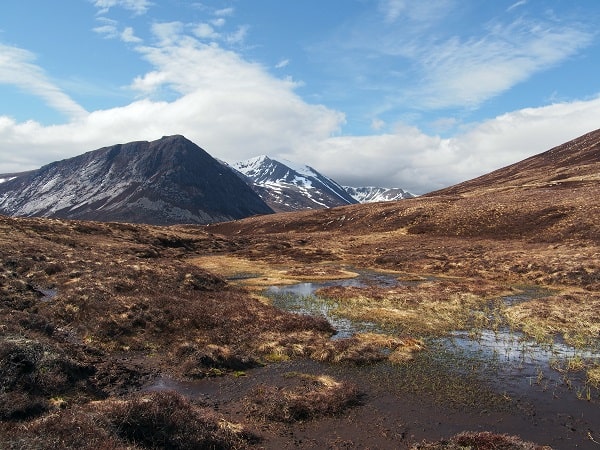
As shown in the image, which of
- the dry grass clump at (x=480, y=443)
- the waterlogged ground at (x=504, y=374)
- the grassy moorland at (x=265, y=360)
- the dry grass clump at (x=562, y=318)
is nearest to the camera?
the dry grass clump at (x=480, y=443)

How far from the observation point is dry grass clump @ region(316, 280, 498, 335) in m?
32.4

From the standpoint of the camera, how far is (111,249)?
71000mm

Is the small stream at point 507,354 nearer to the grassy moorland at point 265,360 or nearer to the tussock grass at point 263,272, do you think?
the grassy moorland at point 265,360

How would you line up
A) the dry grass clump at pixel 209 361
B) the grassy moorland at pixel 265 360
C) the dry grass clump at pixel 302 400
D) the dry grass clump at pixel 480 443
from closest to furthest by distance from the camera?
1. the dry grass clump at pixel 480 443
2. the grassy moorland at pixel 265 360
3. the dry grass clump at pixel 302 400
4. the dry grass clump at pixel 209 361

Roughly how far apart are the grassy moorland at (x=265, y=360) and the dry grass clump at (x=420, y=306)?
260 mm

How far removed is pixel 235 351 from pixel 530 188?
12988 cm

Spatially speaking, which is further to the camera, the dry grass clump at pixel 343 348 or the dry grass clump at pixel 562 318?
the dry grass clump at pixel 562 318

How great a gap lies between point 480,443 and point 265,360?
12.9 m

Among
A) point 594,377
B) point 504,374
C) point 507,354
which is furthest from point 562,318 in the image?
point 504,374

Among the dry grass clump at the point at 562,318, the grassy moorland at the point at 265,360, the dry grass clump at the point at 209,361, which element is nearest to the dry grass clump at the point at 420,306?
the grassy moorland at the point at 265,360

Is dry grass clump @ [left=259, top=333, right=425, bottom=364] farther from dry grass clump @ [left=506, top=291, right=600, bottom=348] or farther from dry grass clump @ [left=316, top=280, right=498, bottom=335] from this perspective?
dry grass clump @ [left=506, top=291, right=600, bottom=348]

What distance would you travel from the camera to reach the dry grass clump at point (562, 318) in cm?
2859

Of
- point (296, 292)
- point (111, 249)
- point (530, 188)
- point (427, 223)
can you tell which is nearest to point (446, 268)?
point (296, 292)

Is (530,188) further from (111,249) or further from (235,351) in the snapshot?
(235,351)
